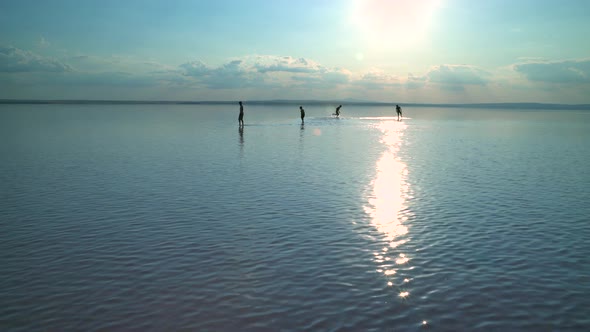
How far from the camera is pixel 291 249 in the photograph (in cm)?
1295

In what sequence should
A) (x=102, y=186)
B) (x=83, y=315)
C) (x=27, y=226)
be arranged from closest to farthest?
(x=83, y=315) → (x=27, y=226) → (x=102, y=186)

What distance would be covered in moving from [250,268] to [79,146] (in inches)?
1331

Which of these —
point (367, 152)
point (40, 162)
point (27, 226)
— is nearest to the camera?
point (27, 226)

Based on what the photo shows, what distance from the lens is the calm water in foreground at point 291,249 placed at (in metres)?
9.02

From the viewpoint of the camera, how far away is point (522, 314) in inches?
360

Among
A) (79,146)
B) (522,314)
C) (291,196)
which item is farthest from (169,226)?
(79,146)

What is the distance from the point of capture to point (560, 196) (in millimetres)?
20969

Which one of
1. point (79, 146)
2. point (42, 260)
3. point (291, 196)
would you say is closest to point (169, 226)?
point (42, 260)

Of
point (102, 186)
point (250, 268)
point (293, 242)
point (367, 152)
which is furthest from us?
point (367, 152)

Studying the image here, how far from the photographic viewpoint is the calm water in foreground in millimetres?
9023

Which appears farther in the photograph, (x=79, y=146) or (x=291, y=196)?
(x=79, y=146)

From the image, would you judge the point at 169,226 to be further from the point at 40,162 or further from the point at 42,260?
the point at 40,162

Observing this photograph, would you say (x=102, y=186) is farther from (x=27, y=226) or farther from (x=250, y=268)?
(x=250, y=268)

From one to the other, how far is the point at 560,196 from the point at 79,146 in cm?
3659
